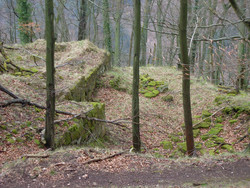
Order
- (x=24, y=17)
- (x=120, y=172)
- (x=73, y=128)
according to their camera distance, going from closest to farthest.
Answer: (x=120, y=172), (x=73, y=128), (x=24, y=17)

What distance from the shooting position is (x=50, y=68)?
4.72 meters

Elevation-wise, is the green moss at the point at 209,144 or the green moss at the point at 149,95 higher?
the green moss at the point at 149,95

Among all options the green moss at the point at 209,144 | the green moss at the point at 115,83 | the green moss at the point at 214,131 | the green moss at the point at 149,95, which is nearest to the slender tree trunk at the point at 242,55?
the green moss at the point at 214,131

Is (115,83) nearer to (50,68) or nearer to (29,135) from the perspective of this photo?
(29,135)

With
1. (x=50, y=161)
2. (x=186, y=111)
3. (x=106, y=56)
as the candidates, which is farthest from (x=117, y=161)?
(x=106, y=56)

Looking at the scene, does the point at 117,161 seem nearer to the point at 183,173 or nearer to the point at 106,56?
the point at 183,173

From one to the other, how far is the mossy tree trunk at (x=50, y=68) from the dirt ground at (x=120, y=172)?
75cm

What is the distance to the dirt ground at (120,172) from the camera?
377 centimetres

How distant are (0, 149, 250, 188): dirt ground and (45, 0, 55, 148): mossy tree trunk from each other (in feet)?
2.47

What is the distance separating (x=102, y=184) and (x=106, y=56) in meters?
12.4

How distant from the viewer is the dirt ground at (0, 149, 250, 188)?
12.4 ft

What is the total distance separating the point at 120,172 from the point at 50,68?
2623 millimetres

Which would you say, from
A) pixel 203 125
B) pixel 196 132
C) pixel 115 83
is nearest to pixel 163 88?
pixel 115 83

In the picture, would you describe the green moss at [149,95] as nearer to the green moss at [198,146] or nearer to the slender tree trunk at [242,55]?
the slender tree trunk at [242,55]
